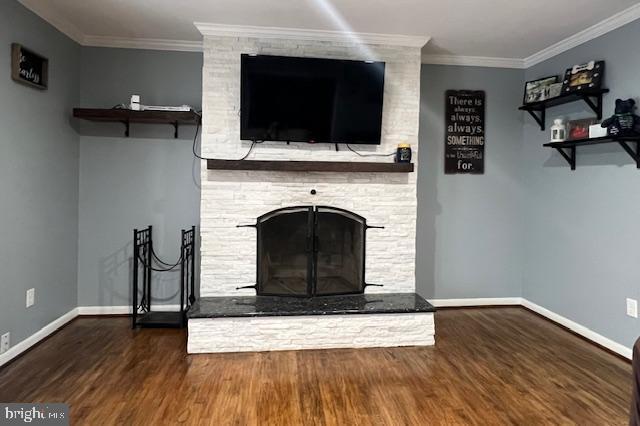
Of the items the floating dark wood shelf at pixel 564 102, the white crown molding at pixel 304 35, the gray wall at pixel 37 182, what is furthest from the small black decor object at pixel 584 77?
the gray wall at pixel 37 182

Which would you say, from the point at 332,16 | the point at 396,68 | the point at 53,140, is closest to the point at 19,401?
the point at 53,140

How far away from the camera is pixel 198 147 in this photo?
385cm

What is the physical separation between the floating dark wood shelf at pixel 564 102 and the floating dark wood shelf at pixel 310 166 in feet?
4.38

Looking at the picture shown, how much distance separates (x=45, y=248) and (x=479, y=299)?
12.7 feet

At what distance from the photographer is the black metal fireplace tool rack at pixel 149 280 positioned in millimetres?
3520

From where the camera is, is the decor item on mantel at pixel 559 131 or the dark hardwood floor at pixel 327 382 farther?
the decor item on mantel at pixel 559 131

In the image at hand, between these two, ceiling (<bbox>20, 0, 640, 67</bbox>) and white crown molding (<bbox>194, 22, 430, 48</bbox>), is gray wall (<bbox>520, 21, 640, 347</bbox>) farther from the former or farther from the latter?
white crown molding (<bbox>194, 22, 430, 48</bbox>)

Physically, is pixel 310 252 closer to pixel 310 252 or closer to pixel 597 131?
pixel 310 252

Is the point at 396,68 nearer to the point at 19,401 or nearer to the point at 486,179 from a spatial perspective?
the point at 486,179

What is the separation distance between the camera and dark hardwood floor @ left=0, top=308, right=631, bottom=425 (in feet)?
7.39

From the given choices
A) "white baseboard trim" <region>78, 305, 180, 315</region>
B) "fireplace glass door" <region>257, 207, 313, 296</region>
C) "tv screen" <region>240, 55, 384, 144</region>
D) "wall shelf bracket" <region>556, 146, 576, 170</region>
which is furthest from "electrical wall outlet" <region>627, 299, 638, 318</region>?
"white baseboard trim" <region>78, 305, 180, 315</region>

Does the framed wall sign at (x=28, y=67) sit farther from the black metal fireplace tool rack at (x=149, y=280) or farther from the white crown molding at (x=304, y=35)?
the black metal fireplace tool rack at (x=149, y=280)

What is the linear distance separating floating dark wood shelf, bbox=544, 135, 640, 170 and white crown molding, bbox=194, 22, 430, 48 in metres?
1.43

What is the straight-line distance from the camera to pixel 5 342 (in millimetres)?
2742
